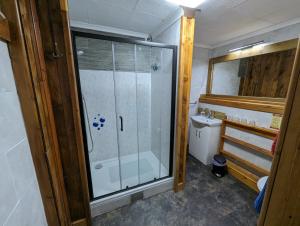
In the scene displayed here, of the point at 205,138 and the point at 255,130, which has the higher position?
the point at 255,130

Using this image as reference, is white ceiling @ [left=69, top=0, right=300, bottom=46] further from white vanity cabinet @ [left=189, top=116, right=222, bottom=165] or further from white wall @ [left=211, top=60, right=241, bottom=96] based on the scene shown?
white vanity cabinet @ [left=189, top=116, right=222, bottom=165]

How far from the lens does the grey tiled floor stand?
4.92ft

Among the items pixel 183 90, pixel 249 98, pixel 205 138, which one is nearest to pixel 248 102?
pixel 249 98

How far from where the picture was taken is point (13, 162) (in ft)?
1.94

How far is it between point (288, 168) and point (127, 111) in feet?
7.27

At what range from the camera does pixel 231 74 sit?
2.62 metres

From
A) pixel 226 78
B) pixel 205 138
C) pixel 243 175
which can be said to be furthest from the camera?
pixel 226 78

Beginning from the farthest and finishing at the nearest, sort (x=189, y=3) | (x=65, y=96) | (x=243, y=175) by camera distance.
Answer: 1. (x=243, y=175)
2. (x=189, y=3)
3. (x=65, y=96)

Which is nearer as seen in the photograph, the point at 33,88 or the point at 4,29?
the point at 4,29

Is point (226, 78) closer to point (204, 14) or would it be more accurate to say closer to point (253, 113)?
point (253, 113)

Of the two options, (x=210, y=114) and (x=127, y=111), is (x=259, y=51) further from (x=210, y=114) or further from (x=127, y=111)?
(x=127, y=111)

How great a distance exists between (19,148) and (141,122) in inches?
80.4

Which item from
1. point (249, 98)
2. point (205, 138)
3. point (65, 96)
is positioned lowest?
point (205, 138)

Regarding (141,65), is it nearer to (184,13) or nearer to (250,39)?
(184,13)
